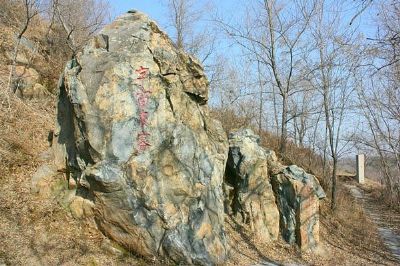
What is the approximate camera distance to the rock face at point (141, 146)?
793 cm

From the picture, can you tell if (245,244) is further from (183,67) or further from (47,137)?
(47,137)

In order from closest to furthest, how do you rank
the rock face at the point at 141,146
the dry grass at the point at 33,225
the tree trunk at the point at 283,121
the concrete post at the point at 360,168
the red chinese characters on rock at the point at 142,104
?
the dry grass at the point at 33,225 < the rock face at the point at 141,146 < the red chinese characters on rock at the point at 142,104 < the tree trunk at the point at 283,121 < the concrete post at the point at 360,168

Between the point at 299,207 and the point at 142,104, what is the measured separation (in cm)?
566

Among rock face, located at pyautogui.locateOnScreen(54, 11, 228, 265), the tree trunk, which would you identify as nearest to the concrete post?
the tree trunk

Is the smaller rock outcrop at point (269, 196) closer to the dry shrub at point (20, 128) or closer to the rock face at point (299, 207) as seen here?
the rock face at point (299, 207)

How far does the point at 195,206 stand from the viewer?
8.52 metres

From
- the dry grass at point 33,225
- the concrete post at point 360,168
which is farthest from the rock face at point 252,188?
the concrete post at point 360,168

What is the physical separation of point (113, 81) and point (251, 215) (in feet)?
18.4

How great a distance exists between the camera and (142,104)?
8398mm

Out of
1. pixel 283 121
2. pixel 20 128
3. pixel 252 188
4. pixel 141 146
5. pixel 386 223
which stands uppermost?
pixel 283 121

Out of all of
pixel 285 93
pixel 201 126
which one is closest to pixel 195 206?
pixel 201 126

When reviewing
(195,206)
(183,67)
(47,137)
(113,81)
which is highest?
(183,67)

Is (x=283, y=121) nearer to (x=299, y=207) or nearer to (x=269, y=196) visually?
(x=269, y=196)

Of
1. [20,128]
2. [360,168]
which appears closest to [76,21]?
[20,128]
